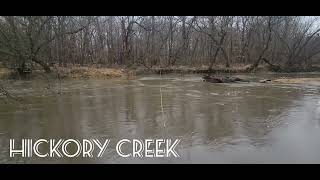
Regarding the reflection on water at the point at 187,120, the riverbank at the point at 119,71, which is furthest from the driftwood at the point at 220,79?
the reflection on water at the point at 187,120

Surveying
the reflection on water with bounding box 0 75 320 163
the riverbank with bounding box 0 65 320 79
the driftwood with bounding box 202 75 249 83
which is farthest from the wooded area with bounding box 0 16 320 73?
the reflection on water with bounding box 0 75 320 163

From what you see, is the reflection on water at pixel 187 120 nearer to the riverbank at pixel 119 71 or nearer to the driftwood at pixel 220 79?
the riverbank at pixel 119 71

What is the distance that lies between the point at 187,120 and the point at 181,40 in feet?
31.1

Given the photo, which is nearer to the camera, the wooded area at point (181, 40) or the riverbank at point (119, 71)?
the wooded area at point (181, 40)

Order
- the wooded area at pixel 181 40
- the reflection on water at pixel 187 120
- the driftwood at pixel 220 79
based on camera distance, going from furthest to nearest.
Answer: the driftwood at pixel 220 79 < the wooded area at pixel 181 40 < the reflection on water at pixel 187 120

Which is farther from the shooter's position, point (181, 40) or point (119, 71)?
point (181, 40)

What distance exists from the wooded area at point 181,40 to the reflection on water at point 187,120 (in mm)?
2033

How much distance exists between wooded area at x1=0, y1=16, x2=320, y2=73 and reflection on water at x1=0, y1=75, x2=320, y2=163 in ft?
6.67

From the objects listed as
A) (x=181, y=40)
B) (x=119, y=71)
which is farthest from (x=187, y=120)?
(x=181, y=40)

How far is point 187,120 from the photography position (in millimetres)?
7473

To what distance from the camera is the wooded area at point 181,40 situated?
1283 centimetres

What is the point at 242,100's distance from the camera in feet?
33.7

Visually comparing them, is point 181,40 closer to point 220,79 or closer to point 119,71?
point 220,79

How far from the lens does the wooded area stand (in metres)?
12.8
